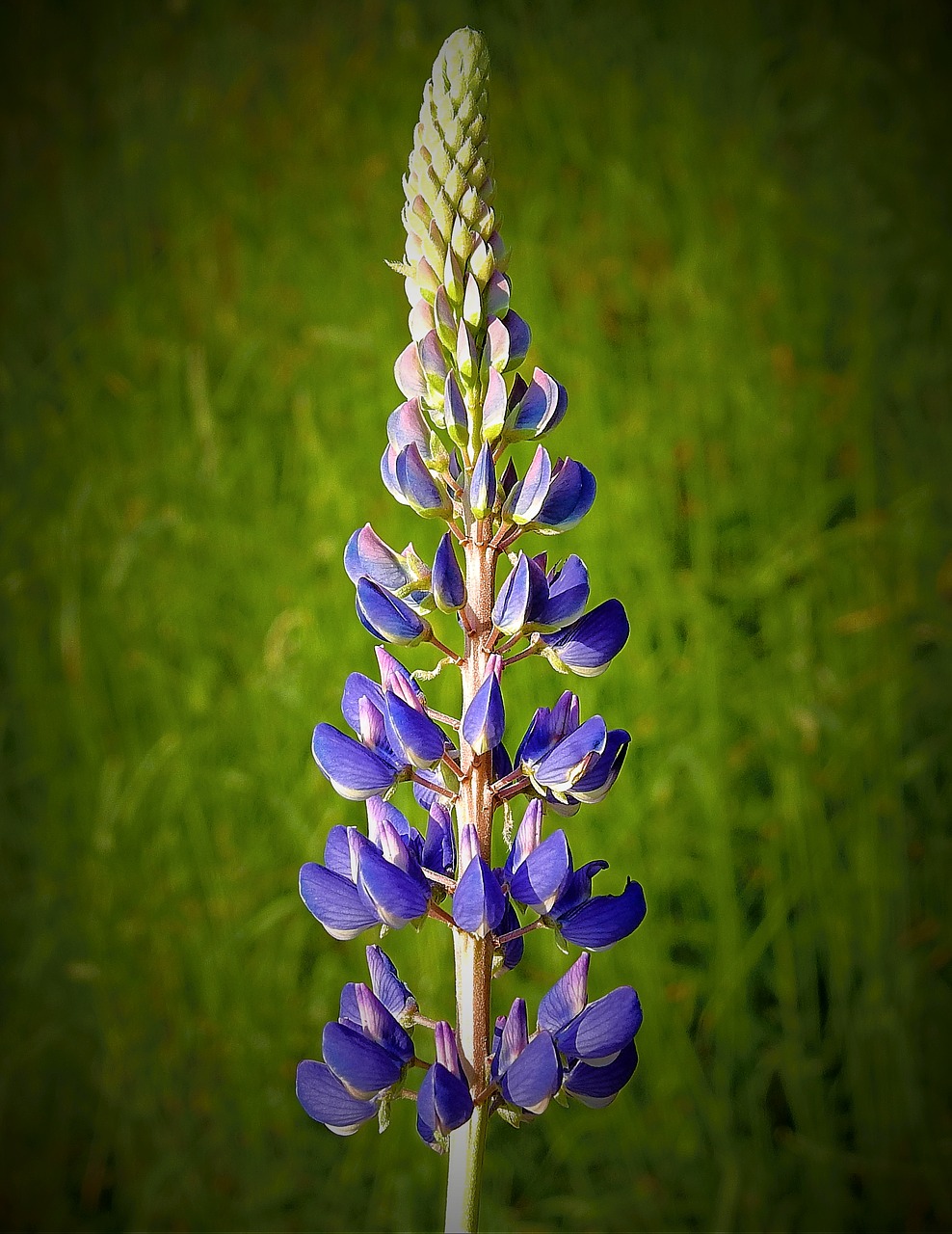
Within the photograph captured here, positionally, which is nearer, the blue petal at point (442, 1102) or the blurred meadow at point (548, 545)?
the blue petal at point (442, 1102)

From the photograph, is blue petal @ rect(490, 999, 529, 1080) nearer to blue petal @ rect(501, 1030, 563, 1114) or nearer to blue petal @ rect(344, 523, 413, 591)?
blue petal @ rect(501, 1030, 563, 1114)

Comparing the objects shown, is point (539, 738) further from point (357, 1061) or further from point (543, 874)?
point (357, 1061)

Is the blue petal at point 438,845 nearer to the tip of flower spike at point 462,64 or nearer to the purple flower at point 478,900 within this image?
the purple flower at point 478,900

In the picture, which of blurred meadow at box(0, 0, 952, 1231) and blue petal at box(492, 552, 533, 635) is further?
blurred meadow at box(0, 0, 952, 1231)

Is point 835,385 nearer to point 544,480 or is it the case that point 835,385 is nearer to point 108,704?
point 544,480

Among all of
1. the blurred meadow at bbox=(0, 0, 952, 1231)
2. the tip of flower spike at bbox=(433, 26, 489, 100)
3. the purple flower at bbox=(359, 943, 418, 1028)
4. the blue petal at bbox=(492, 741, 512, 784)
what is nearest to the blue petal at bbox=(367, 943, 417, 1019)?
the purple flower at bbox=(359, 943, 418, 1028)

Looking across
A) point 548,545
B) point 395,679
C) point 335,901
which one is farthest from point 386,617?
point 548,545

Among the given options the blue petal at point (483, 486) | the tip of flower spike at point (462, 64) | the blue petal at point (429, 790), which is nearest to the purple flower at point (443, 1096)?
the blue petal at point (429, 790)
